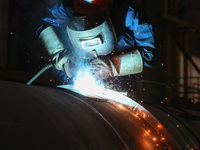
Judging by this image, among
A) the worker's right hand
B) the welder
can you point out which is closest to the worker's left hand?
the welder

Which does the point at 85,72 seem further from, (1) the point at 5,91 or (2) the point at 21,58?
(2) the point at 21,58

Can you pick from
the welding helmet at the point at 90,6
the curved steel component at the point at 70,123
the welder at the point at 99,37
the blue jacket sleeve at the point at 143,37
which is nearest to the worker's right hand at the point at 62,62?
the welder at the point at 99,37

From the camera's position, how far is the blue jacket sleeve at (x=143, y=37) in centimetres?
206

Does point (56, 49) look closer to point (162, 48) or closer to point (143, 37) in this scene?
point (143, 37)

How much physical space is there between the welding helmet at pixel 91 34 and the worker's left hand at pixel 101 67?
0.24ft

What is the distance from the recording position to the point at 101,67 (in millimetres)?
2236

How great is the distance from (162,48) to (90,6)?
4.86 feet

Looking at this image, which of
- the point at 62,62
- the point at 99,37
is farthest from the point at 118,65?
the point at 62,62

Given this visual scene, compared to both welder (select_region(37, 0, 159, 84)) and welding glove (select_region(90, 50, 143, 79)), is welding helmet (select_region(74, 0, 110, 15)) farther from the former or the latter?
welding glove (select_region(90, 50, 143, 79))

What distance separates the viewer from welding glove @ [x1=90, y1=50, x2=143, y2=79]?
7.10ft

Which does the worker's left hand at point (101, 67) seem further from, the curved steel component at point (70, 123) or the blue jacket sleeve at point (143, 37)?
the curved steel component at point (70, 123)

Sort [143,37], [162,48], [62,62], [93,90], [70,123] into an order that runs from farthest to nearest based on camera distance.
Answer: [162,48], [62,62], [143,37], [93,90], [70,123]

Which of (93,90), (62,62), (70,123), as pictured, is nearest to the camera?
(70,123)

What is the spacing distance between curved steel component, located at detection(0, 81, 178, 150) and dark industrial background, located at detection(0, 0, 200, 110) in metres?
0.51
